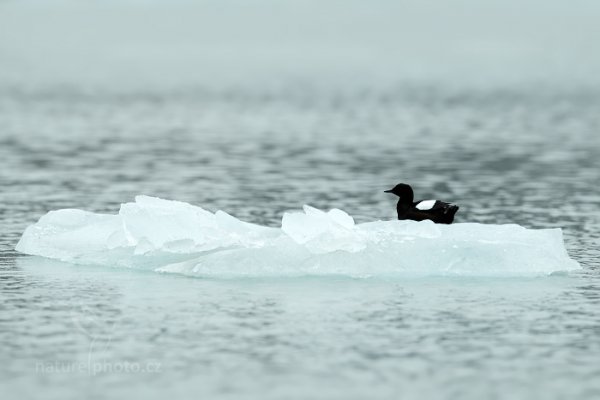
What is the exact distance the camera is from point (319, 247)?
575 inches

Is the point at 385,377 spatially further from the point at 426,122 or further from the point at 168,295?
the point at 426,122

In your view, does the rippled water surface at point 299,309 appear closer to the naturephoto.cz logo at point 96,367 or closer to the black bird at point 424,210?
the naturephoto.cz logo at point 96,367

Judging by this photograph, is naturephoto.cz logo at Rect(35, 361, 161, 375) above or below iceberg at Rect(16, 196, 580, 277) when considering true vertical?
below

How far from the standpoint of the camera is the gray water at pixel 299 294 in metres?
11.0

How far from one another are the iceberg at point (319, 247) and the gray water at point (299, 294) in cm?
19

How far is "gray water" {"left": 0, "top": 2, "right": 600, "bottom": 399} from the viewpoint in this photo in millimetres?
11039

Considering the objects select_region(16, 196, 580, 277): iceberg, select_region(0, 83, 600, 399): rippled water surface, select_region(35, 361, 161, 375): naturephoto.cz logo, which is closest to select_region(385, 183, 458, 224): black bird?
select_region(16, 196, 580, 277): iceberg

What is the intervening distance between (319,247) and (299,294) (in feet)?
2.80

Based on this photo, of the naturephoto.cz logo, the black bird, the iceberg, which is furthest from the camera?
the black bird

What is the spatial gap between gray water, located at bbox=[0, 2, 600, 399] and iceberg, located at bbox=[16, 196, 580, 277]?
0.19 meters

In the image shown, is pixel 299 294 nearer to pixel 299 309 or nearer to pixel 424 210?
pixel 299 309

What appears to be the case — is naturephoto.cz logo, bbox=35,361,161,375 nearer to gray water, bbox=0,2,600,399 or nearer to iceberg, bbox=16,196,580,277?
gray water, bbox=0,2,600,399

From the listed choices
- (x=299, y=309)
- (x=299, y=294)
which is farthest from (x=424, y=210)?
(x=299, y=309)

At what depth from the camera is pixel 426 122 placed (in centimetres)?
5194
